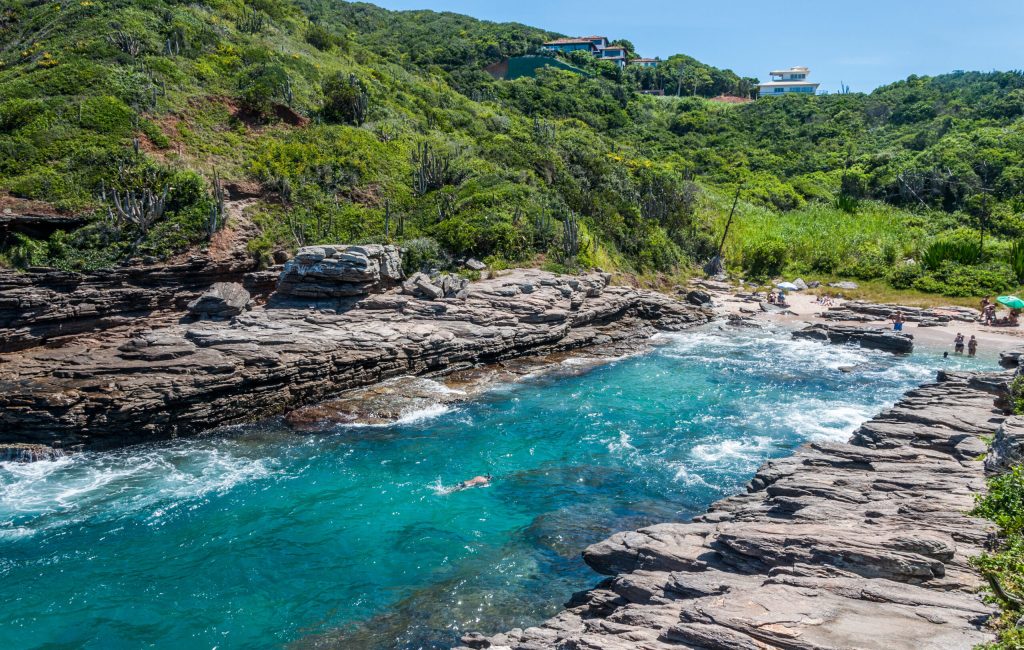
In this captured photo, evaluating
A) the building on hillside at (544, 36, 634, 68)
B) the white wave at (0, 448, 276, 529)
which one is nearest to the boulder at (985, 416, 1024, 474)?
the white wave at (0, 448, 276, 529)

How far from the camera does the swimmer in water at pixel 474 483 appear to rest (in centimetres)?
1536

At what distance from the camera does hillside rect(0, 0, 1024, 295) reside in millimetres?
25828

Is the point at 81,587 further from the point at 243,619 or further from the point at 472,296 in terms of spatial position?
the point at 472,296

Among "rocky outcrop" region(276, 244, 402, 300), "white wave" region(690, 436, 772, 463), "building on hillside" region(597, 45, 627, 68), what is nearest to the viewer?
"white wave" region(690, 436, 772, 463)

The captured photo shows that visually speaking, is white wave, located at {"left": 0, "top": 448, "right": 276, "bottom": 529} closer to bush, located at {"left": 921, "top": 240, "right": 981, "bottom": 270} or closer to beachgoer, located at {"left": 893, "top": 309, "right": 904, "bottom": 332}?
beachgoer, located at {"left": 893, "top": 309, "right": 904, "bottom": 332}

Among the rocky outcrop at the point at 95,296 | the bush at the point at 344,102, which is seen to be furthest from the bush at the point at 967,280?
the rocky outcrop at the point at 95,296

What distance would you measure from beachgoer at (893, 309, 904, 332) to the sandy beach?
38 cm

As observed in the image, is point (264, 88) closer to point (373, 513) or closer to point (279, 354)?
point (279, 354)

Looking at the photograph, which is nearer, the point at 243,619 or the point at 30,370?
the point at 243,619

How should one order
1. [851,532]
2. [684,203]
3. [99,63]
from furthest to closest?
[684,203], [99,63], [851,532]

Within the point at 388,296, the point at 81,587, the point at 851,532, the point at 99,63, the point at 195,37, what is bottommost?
the point at 81,587

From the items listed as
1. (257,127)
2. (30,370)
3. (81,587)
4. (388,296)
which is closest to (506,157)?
(257,127)

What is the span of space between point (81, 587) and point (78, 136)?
23184 millimetres

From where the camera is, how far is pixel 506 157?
127 ft
